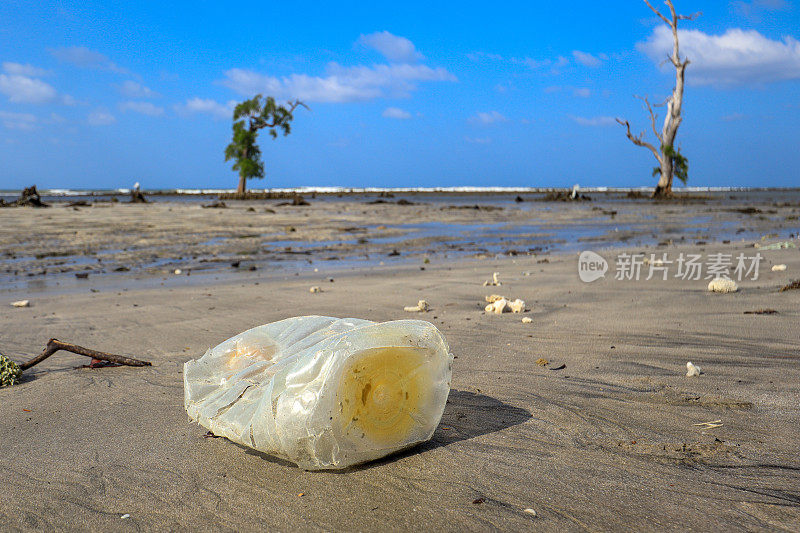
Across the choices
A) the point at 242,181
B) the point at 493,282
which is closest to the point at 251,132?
the point at 242,181

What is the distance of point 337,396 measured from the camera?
1925 millimetres

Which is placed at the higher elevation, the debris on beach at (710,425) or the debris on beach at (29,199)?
the debris on beach at (29,199)

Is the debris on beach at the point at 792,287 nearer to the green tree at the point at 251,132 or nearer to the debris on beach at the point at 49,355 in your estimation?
the debris on beach at the point at 49,355

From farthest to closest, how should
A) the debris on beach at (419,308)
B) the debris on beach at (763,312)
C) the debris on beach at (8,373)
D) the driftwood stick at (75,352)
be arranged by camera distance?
1. the debris on beach at (419,308)
2. the debris on beach at (763,312)
3. the driftwood stick at (75,352)
4. the debris on beach at (8,373)

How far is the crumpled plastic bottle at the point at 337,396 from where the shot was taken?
1.93m

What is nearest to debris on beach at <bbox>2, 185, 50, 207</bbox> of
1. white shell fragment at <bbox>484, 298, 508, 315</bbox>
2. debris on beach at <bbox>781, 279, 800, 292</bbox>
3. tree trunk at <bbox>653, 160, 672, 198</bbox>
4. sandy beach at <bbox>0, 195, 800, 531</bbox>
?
sandy beach at <bbox>0, 195, 800, 531</bbox>

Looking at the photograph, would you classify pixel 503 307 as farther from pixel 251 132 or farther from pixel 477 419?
pixel 251 132

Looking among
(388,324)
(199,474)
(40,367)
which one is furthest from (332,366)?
(40,367)

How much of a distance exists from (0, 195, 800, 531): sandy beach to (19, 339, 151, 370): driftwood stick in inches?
2.9

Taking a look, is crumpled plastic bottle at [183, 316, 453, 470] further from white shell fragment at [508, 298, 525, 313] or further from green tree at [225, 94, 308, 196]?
green tree at [225, 94, 308, 196]

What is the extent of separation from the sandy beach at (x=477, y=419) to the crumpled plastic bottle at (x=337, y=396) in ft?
0.39

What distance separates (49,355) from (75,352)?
14 cm

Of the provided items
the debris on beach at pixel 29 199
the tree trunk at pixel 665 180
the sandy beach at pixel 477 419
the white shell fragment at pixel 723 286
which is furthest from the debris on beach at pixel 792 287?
the tree trunk at pixel 665 180

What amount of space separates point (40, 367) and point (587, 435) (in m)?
3.02
